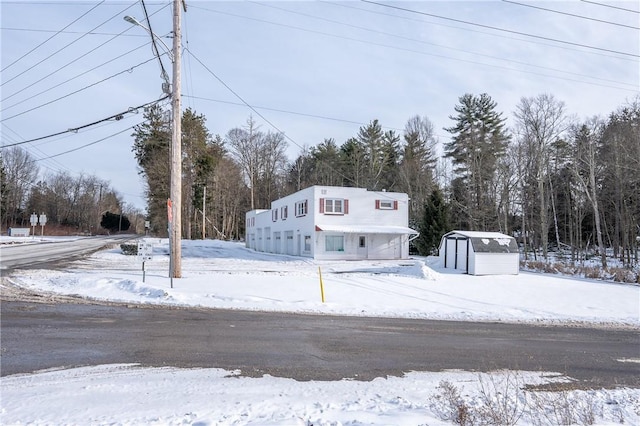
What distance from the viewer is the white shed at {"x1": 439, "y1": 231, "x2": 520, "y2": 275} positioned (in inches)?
995

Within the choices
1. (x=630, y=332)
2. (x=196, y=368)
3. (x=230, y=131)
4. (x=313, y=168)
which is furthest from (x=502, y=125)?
(x=196, y=368)

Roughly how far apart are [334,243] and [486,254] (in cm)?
1619

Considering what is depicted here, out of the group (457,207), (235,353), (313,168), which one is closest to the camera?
(235,353)

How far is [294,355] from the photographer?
7797 millimetres

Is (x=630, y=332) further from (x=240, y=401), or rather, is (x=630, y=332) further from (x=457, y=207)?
(x=457, y=207)

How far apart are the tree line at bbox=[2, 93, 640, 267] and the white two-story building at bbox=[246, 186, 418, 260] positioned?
192 inches

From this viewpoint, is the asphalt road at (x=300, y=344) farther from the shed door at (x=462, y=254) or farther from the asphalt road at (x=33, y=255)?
the shed door at (x=462, y=254)

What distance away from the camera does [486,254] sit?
25.4 metres

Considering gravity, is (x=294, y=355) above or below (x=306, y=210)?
below

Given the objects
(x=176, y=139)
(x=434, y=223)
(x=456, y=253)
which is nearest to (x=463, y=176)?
(x=434, y=223)

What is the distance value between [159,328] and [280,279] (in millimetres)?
10625

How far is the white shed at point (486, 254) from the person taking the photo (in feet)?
82.9

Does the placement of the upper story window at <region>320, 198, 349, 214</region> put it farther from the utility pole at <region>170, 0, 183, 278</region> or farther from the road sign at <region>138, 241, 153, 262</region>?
the road sign at <region>138, 241, 153, 262</region>

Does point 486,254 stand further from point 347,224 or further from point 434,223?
point 434,223
